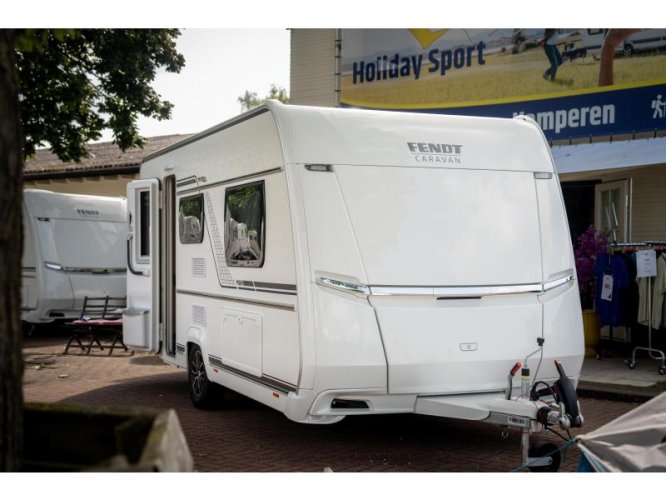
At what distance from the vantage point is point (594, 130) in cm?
1290

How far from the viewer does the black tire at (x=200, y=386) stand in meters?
8.88

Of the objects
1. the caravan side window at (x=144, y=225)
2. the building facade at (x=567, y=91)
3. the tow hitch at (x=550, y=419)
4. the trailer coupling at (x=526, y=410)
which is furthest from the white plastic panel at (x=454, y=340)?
the building facade at (x=567, y=91)

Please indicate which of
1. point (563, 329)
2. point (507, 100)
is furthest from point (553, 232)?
point (507, 100)

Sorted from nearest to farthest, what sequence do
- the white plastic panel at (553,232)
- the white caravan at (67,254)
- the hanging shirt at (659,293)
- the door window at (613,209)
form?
the white plastic panel at (553,232), the hanging shirt at (659,293), the door window at (613,209), the white caravan at (67,254)

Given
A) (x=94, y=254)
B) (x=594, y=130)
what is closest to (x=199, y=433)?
(x=594, y=130)

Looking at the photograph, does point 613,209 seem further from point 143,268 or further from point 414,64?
point 143,268

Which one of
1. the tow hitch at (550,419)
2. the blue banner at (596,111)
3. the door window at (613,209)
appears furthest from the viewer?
the door window at (613,209)

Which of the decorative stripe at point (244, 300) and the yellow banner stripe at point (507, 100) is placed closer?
the decorative stripe at point (244, 300)

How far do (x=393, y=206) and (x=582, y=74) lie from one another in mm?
7356

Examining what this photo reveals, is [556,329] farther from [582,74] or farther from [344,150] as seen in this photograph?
[582,74]

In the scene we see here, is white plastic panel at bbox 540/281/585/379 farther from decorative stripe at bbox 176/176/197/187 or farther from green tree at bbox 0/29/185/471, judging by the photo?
green tree at bbox 0/29/185/471

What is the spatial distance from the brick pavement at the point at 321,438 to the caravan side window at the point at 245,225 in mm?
1582

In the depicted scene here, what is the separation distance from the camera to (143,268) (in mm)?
10539

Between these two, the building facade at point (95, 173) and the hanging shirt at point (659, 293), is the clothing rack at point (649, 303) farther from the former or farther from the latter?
the building facade at point (95, 173)
